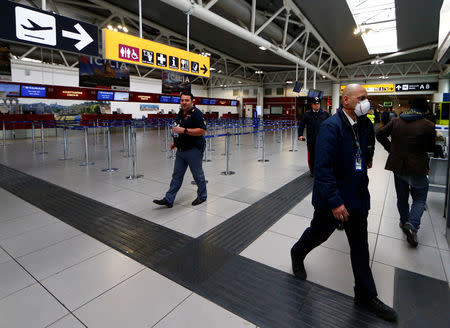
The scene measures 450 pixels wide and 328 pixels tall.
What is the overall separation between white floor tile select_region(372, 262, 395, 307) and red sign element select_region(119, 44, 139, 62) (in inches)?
227

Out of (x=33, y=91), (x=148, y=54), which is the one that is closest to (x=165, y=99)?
(x=33, y=91)

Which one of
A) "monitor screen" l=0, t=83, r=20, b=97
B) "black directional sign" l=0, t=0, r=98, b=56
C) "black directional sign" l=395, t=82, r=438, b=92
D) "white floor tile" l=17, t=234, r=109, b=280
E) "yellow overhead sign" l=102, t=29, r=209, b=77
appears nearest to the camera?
"white floor tile" l=17, t=234, r=109, b=280

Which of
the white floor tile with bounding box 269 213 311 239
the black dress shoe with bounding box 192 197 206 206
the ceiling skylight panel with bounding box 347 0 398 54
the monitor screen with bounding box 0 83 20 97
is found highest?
the ceiling skylight panel with bounding box 347 0 398 54

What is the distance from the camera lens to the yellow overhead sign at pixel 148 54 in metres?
5.49

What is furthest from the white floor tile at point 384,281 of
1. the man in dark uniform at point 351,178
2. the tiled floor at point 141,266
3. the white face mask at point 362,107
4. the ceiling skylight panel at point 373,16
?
the ceiling skylight panel at point 373,16

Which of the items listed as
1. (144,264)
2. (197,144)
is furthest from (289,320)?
(197,144)

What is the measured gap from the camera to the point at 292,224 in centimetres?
355

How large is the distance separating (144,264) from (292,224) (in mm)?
1924

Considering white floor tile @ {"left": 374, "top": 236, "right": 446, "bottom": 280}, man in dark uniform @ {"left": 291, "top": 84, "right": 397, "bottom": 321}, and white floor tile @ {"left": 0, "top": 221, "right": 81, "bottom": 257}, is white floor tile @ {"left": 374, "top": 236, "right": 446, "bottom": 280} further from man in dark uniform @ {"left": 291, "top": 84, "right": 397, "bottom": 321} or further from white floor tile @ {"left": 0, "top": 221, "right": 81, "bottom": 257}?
white floor tile @ {"left": 0, "top": 221, "right": 81, "bottom": 257}

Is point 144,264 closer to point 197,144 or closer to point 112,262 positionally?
point 112,262

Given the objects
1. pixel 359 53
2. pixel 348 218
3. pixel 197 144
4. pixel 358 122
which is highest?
pixel 359 53

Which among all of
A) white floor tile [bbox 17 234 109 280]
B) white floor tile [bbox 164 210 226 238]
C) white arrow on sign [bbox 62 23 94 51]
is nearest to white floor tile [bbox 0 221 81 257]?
white floor tile [bbox 17 234 109 280]

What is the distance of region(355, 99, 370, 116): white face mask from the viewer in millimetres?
1862

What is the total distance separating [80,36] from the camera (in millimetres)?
4730
